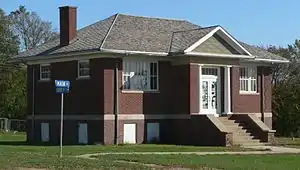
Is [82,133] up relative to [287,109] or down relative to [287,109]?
down

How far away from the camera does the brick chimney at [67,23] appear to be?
4053 cm

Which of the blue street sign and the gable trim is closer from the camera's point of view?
the blue street sign

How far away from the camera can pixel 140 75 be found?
1524 inches

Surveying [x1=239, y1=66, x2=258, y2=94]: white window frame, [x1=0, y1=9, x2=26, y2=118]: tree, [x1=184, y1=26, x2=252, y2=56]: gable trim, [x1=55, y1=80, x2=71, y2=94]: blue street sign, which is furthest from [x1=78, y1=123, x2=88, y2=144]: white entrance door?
[x1=0, y1=9, x2=26, y2=118]: tree

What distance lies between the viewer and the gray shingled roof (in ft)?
126

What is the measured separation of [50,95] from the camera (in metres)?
41.3

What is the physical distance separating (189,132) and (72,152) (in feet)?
32.3

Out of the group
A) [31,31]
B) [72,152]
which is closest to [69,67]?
[72,152]

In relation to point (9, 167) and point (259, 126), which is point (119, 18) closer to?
point (259, 126)

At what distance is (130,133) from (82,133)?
2.56 m

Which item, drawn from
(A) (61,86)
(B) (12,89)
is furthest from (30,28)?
(A) (61,86)

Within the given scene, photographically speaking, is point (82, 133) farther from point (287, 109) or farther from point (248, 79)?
point (287, 109)

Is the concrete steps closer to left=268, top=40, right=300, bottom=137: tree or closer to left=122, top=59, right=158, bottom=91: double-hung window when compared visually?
left=122, top=59, right=158, bottom=91: double-hung window

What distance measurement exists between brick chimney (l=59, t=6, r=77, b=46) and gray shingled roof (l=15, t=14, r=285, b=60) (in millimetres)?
362
